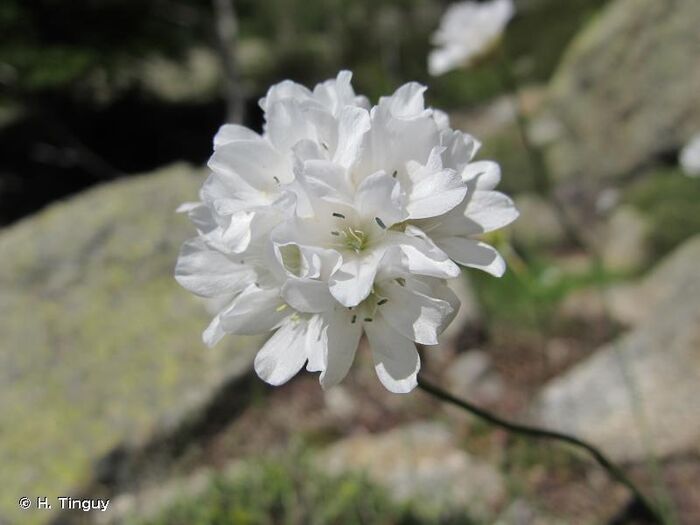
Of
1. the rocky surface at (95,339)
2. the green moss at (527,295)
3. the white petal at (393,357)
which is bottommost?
the green moss at (527,295)

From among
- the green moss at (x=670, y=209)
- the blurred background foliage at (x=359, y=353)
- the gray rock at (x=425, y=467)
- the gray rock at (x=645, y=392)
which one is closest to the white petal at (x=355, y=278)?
the blurred background foliage at (x=359, y=353)

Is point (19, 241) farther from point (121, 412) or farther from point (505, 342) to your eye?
point (505, 342)

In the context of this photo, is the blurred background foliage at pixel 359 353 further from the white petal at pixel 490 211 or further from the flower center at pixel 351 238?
the flower center at pixel 351 238

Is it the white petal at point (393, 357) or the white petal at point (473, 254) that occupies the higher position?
the white petal at point (473, 254)

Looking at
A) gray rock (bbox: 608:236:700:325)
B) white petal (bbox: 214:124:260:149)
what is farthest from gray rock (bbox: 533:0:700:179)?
white petal (bbox: 214:124:260:149)

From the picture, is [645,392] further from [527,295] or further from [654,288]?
[527,295]

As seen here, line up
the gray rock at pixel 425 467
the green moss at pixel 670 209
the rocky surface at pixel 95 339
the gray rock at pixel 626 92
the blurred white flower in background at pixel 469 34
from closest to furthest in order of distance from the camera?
the gray rock at pixel 425 467
the blurred white flower in background at pixel 469 34
the rocky surface at pixel 95 339
the green moss at pixel 670 209
the gray rock at pixel 626 92

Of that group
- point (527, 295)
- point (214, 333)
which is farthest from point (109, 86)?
point (214, 333)
